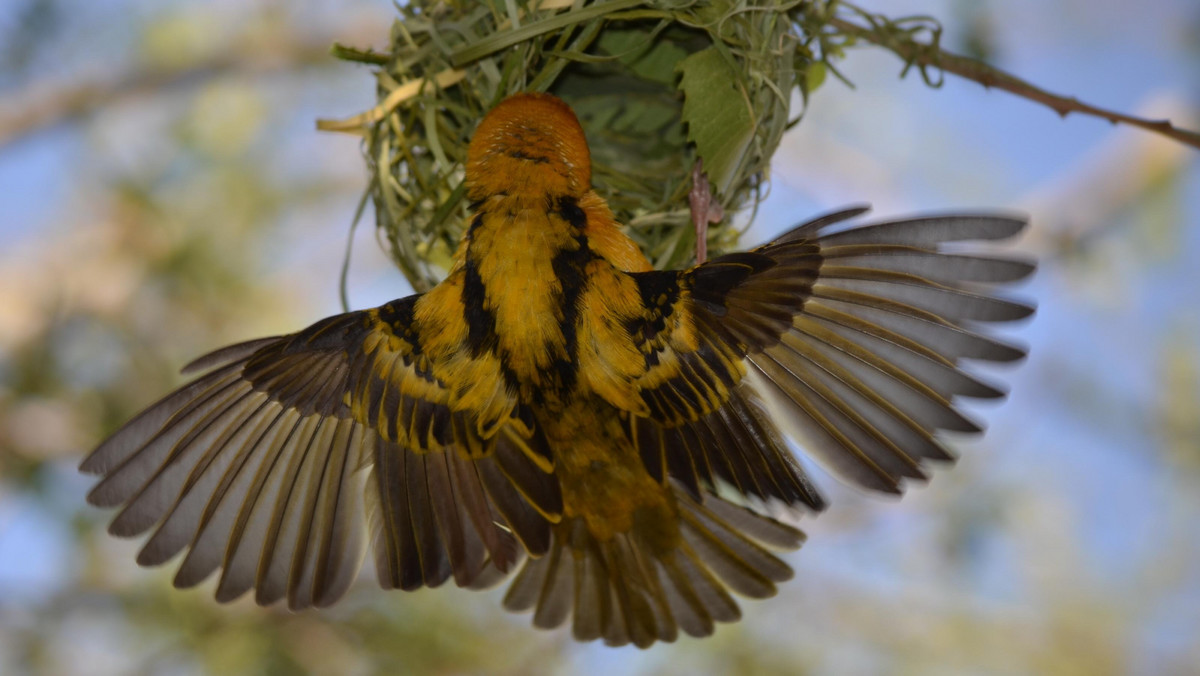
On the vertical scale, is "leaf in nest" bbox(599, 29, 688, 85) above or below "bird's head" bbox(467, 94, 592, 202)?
above

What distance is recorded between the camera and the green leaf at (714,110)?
61.8 inches

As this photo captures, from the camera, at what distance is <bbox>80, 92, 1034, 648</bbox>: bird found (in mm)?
1348

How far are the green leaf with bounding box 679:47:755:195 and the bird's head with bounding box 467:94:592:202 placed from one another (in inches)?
7.3

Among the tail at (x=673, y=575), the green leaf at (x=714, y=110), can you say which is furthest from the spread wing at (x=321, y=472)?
the green leaf at (x=714, y=110)

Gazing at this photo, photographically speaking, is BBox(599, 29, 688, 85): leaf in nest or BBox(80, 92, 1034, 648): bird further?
BBox(599, 29, 688, 85): leaf in nest

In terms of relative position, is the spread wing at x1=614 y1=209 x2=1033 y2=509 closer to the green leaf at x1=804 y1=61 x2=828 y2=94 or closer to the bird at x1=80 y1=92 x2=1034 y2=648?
the bird at x1=80 y1=92 x2=1034 y2=648

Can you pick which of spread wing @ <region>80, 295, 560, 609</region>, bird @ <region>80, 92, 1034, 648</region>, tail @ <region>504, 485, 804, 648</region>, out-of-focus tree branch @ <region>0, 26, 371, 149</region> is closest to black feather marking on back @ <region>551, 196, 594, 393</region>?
bird @ <region>80, 92, 1034, 648</region>

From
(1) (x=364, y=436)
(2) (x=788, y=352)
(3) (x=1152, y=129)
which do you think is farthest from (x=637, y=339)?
(3) (x=1152, y=129)

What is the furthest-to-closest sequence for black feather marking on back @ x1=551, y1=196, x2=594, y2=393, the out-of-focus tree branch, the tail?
the out-of-focus tree branch < the tail < black feather marking on back @ x1=551, y1=196, x2=594, y2=393

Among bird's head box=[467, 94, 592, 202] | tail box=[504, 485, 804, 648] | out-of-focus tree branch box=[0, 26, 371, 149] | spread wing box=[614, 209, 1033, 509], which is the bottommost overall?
tail box=[504, 485, 804, 648]

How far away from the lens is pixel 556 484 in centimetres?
144

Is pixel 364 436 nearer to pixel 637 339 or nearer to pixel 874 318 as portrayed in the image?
pixel 637 339

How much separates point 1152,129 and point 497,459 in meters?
1.10

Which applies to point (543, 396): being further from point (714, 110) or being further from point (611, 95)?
point (611, 95)
